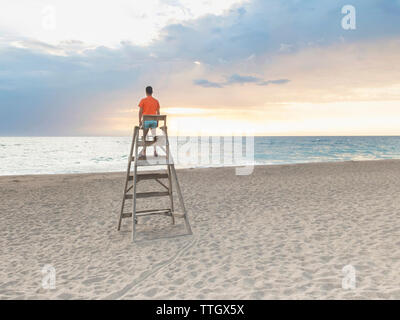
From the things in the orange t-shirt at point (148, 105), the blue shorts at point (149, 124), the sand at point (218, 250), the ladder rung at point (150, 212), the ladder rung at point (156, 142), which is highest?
the orange t-shirt at point (148, 105)

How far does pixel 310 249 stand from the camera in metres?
5.55

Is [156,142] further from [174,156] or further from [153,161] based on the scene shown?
[174,156]

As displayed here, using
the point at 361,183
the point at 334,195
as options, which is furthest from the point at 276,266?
the point at 361,183

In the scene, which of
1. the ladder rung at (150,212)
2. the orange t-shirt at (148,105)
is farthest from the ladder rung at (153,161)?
the ladder rung at (150,212)

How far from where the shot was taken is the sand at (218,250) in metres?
4.19

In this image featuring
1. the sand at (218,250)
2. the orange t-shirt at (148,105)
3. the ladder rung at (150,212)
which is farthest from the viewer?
the ladder rung at (150,212)

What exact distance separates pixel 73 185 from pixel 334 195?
11339 mm

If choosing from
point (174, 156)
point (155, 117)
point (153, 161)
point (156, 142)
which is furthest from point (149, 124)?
point (174, 156)

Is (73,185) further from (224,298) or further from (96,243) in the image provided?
(224,298)

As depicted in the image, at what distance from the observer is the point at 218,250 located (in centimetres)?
568

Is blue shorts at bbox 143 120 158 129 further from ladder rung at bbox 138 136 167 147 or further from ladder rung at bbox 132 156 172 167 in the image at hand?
ladder rung at bbox 132 156 172 167

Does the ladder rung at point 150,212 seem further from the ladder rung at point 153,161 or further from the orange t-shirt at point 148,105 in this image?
the orange t-shirt at point 148,105

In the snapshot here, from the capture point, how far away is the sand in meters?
4.19

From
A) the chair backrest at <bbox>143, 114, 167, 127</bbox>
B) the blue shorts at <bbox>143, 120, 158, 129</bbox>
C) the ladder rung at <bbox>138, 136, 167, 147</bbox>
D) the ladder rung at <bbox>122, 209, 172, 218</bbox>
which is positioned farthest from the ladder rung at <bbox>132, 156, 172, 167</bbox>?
the ladder rung at <bbox>122, 209, 172, 218</bbox>
